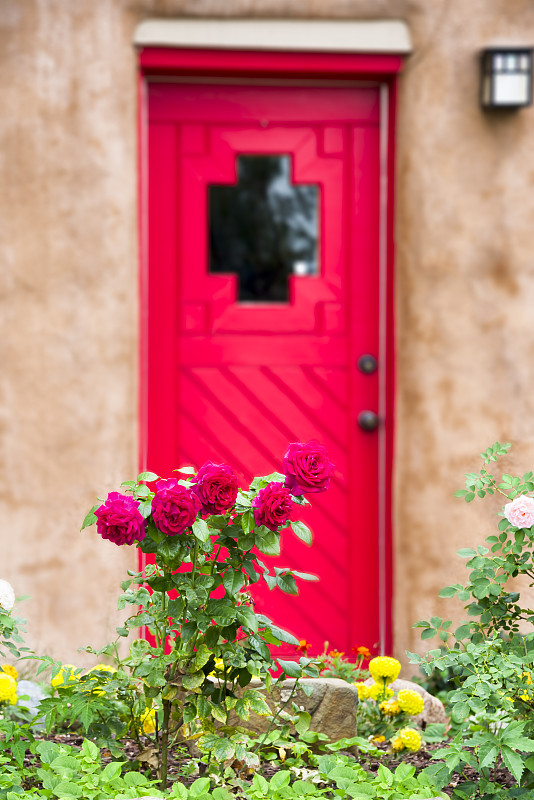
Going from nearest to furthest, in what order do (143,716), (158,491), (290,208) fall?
1. (158,491)
2. (143,716)
3. (290,208)

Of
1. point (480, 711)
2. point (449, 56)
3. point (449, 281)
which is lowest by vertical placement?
point (480, 711)

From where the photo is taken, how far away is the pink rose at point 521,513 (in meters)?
2.31

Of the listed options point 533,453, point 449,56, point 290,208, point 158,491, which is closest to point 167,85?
point 290,208

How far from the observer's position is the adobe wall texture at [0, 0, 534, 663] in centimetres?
399

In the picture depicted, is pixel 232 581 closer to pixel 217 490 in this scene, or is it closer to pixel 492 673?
pixel 217 490

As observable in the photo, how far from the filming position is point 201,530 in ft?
6.90

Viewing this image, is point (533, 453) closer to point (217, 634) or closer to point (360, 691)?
point (360, 691)

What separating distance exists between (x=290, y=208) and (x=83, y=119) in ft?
3.14

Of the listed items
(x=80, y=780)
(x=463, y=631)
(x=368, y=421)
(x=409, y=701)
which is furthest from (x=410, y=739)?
(x=368, y=421)

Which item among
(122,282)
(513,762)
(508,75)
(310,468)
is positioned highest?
(508,75)

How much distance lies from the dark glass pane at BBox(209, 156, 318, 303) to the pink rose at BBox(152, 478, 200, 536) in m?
2.27

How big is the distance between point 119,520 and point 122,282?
6.88ft

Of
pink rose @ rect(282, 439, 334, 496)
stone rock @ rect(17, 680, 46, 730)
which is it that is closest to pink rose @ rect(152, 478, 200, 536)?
pink rose @ rect(282, 439, 334, 496)

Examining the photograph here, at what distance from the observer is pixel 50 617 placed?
3992 millimetres
